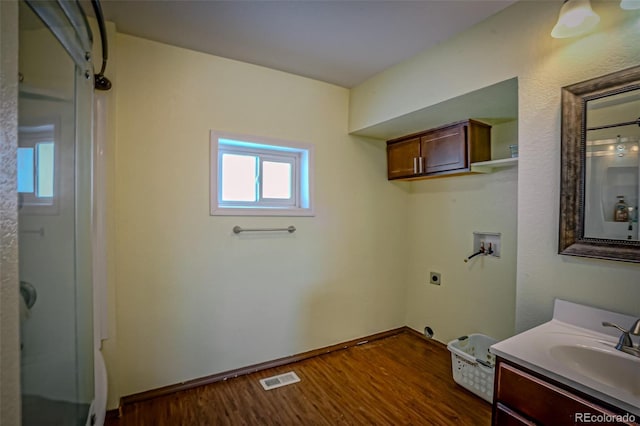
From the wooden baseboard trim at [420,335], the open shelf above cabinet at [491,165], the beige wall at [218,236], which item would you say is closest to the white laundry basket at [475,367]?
the wooden baseboard trim at [420,335]

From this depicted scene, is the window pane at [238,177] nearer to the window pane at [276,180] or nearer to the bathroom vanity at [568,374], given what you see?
the window pane at [276,180]

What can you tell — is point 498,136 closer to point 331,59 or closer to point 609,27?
point 609,27

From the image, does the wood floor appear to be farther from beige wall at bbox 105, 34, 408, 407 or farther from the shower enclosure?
the shower enclosure

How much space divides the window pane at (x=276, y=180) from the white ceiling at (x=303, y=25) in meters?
0.77

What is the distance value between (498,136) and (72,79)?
2.57 meters

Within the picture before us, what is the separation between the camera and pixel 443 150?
2.39m

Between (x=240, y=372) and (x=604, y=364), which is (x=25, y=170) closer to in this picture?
(x=240, y=372)

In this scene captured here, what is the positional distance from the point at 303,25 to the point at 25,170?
148 centimetres

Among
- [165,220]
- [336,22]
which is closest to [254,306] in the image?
[165,220]

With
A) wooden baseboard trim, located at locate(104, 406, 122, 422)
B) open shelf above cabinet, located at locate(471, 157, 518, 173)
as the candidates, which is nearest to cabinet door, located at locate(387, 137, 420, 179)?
open shelf above cabinet, located at locate(471, 157, 518, 173)

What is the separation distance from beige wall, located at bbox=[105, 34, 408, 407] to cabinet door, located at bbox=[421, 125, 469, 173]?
528 millimetres

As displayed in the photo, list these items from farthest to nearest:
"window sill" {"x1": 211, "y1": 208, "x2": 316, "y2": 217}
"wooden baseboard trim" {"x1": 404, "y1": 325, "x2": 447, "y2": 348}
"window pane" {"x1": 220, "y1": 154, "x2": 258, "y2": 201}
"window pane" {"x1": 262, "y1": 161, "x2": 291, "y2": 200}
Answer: "wooden baseboard trim" {"x1": 404, "y1": 325, "x2": 447, "y2": 348} < "window pane" {"x1": 262, "y1": 161, "x2": 291, "y2": 200} < "window pane" {"x1": 220, "y1": 154, "x2": 258, "y2": 201} < "window sill" {"x1": 211, "y1": 208, "x2": 316, "y2": 217}

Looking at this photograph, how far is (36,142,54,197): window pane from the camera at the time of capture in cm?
100

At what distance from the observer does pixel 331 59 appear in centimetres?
216
